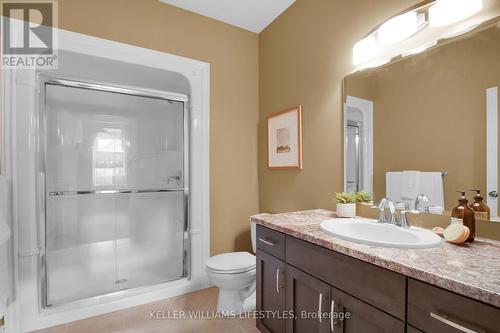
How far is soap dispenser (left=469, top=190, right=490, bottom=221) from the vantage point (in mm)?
1103

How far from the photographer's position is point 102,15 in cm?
199

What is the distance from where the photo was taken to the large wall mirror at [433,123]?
110 centimetres

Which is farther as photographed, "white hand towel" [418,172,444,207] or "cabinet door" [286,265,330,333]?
"white hand towel" [418,172,444,207]

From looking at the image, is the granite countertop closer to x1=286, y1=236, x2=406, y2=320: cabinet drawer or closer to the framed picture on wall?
x1=286, y1=236, x2=406, y2=320: cabinet drawer

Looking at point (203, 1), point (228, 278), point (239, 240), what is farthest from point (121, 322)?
point (203, 1)

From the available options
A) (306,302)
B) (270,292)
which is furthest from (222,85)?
(306,302)

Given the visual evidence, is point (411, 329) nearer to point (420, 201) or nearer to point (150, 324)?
point (420, 201)

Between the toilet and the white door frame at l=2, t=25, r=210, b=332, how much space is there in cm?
49

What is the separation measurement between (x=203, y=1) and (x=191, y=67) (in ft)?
1.84

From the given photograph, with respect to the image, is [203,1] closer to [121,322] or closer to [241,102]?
[241,102]

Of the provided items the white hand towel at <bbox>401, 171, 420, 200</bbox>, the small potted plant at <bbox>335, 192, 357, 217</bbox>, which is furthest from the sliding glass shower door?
the white hand towel at <bbox>401, 171, 420, 200</bbox>

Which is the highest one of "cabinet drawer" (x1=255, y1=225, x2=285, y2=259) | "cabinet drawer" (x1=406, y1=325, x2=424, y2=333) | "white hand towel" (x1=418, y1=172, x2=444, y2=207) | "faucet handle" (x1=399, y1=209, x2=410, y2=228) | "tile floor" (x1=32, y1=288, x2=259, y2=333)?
"white hand towel" (x1=418, y1=172, x2=444, y2=207)

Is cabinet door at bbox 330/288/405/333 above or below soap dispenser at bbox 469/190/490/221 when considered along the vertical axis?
below

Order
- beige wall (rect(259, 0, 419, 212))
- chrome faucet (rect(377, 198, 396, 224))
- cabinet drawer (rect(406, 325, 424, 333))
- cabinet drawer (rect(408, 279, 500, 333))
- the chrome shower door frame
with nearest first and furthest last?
cabinet drawer (rect(408, 279, 500, 333))
cabinet drawer (rect(406, 325, 424, 333))
chrome faucet (rect(377, 198, 396, 224))
beige wall (rect(259, 0, 419, 212))
the chrome shower door frame
